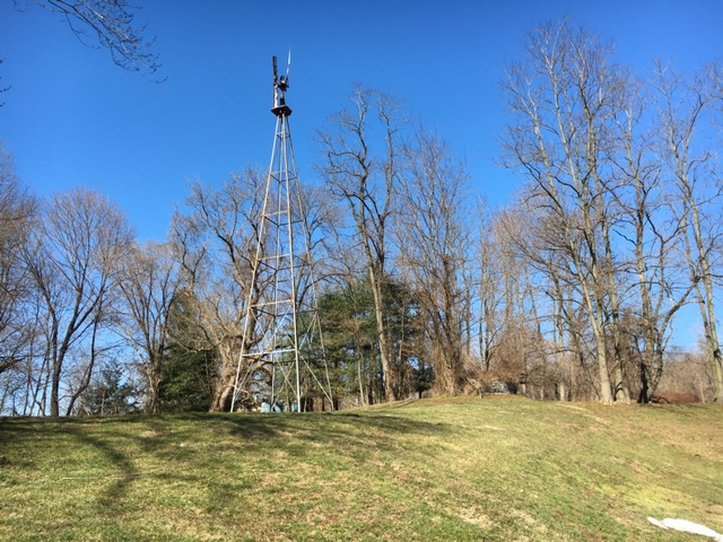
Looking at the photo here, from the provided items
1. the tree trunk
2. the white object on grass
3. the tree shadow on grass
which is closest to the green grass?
the tree shadow on grass

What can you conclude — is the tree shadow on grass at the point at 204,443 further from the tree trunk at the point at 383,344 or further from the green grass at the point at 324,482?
the tree trunk at the point at 383,344

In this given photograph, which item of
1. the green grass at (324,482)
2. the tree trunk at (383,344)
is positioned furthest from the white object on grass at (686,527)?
the tree trunk at (383,344)

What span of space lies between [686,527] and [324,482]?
473 cm

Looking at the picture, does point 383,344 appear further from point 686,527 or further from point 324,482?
point 324,482

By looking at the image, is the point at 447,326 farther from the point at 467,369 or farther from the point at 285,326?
the point at 285,326

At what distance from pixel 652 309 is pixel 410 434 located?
12.6 metres

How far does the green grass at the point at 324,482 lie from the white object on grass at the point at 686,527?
0.70ft

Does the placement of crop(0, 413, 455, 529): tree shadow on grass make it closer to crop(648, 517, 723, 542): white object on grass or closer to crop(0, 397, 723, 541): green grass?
crop(0, 397, 723, 541): green grass

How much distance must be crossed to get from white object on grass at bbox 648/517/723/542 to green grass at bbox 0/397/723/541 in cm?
21

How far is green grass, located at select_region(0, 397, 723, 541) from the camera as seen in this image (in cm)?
416

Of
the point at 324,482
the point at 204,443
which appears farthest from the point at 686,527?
the point at 204,443

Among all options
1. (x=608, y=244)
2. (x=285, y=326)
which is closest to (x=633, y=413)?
(x=608, y=244)

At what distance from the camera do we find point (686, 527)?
21.2 feet

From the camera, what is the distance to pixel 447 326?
62.5 feet
